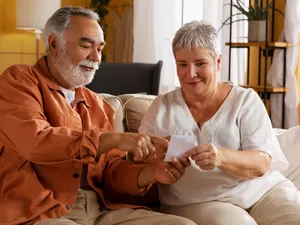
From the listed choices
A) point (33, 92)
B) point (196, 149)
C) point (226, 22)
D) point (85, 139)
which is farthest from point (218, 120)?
point (226, 22)

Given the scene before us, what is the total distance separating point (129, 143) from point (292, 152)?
916 mm

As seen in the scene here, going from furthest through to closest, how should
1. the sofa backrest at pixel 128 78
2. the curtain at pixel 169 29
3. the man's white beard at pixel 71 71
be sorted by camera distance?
the curtain at pixel 169 29
the sofa backrest at pixel 128 78
the man's white beard at pixel 71 71

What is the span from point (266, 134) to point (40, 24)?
4.06 metres

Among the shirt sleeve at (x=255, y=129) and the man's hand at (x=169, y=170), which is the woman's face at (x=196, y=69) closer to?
the shirt sleeve at (x=255, y=129)

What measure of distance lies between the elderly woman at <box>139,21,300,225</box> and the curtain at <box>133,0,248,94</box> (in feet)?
9.39

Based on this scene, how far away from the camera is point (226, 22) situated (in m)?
5.11

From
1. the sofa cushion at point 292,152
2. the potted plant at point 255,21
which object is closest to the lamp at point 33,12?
the potted plant at point 255,21

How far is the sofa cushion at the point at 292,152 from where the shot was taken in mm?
2611

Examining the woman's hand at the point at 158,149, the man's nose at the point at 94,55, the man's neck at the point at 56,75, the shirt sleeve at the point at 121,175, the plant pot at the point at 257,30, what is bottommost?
the shirt sleeve at the point at 121,175

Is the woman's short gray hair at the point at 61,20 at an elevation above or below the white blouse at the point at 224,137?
above

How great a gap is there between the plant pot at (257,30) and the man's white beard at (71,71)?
2.65m

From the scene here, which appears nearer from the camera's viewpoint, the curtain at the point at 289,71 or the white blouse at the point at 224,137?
the white blouse at the point at 224,137

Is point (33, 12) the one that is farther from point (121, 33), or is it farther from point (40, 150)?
point (40, 150)

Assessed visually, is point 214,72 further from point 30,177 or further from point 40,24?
point 40,24
